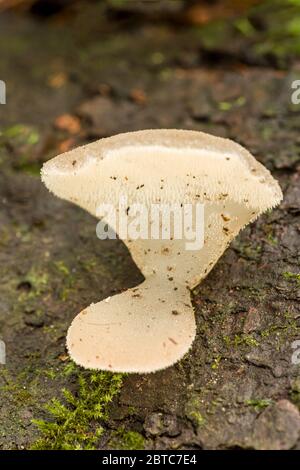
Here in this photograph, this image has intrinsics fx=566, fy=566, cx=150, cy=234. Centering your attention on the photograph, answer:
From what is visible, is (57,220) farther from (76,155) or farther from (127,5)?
(127,5)

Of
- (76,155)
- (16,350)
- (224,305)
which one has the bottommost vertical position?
(16,350)

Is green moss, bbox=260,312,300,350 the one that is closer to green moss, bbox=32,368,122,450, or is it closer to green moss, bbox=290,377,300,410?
green moss, bbox=290,377,300,410

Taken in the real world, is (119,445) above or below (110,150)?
below

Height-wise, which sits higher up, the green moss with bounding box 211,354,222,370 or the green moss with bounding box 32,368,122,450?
the green moss with bounding box 211,354,222,370

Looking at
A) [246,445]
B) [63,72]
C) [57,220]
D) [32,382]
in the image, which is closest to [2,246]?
[57,220]

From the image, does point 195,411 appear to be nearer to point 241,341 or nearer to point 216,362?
point 216,362

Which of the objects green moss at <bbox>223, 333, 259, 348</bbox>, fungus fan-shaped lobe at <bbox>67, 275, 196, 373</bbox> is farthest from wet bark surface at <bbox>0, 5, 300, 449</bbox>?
fungus fan-shaped lobe at <bbox>67, 275, 196, 373</bbox>
